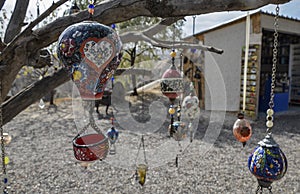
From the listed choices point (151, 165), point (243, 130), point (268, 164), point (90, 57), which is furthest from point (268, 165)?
point (151, 165)

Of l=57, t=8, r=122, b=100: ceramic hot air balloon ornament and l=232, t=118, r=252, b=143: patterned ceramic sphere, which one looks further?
l=232, t=118, r=252, b=143: patterned ceramic sphere

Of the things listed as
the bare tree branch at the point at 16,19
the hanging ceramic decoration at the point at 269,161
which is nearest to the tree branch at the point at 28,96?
the bare tree branch at the point at 16,19

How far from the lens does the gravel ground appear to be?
2.84 metres

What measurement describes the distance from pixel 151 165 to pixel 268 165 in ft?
8.37

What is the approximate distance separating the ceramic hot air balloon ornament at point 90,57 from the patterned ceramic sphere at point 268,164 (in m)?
0.74

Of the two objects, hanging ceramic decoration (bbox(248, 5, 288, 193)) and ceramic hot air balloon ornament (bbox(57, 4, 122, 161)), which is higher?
ceramic hot air balloon ornament (bbox(57, 4, 122, 161))

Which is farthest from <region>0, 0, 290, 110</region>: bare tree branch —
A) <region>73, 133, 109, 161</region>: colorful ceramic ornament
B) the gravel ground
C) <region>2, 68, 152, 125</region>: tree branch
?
the gravel ground

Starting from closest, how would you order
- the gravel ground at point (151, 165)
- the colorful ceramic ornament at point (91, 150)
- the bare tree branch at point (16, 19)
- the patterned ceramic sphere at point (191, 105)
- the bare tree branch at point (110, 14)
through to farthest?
1. the bare tree branch at point (110, 14)
2. the colorful ceramic ornament at point (91, 150)
3. the bare tree branch at point (16, 19)
4. the patterned ceramic sphere at point (191, 105)
5. the gravel ground at point (151, 165)

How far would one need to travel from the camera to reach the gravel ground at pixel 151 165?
2.84 m

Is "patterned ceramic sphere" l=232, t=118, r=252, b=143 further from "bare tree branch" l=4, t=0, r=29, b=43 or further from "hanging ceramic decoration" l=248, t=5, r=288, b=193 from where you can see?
"bare tree branch" l=4, t=0, r=29, b=43

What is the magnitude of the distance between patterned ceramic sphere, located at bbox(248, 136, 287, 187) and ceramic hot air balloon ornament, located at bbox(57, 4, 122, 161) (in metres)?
0.74

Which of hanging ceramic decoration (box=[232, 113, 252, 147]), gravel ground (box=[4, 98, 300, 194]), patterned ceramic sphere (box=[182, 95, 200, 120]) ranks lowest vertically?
gravel ground (box=[4, 98, 300, 194])

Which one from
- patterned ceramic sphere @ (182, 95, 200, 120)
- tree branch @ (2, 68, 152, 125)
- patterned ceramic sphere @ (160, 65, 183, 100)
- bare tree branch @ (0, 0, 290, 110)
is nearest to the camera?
bare tree branch @ (0, 0, 290, 110)

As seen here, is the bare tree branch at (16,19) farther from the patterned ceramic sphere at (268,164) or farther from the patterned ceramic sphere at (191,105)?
the patterned ceramic sphere at (268,164)
